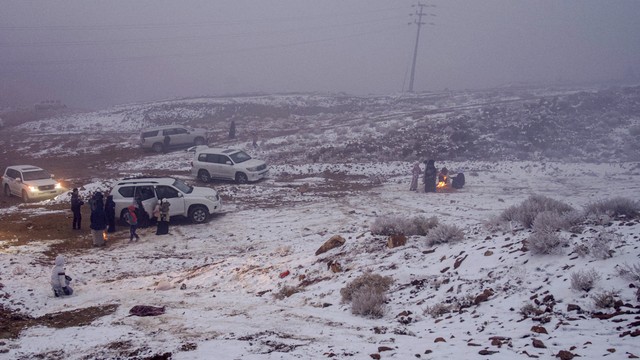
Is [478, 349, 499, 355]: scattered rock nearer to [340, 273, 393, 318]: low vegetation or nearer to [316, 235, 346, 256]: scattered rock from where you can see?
[340, 273, 393, 318]: low vegetation

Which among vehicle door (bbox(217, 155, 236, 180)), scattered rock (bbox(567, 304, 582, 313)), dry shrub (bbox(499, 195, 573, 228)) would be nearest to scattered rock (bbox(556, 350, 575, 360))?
scattered rock (bbox(567, 304, 582, 313))

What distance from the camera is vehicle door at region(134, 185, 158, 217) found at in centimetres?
1587

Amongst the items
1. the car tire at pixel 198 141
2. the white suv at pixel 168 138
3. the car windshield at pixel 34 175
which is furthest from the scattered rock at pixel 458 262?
the car tire at pixel 198 141

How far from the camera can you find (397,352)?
5.46m

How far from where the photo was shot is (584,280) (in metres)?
5.81

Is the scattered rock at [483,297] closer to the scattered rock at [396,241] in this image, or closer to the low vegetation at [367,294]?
the low vegetation at [367,294]

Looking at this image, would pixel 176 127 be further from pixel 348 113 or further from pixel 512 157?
pixel 512 157

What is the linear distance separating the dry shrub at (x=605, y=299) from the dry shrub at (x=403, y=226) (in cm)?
510

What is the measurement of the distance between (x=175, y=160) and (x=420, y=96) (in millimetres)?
32453

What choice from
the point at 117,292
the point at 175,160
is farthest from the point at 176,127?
the point at 117,292

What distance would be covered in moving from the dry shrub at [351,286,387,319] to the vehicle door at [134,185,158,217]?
10.7 m

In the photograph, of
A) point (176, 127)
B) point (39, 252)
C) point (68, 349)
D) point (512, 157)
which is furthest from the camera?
point (176, 127)

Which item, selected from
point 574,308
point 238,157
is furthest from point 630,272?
point 238,157

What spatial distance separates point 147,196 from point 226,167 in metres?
6.63
